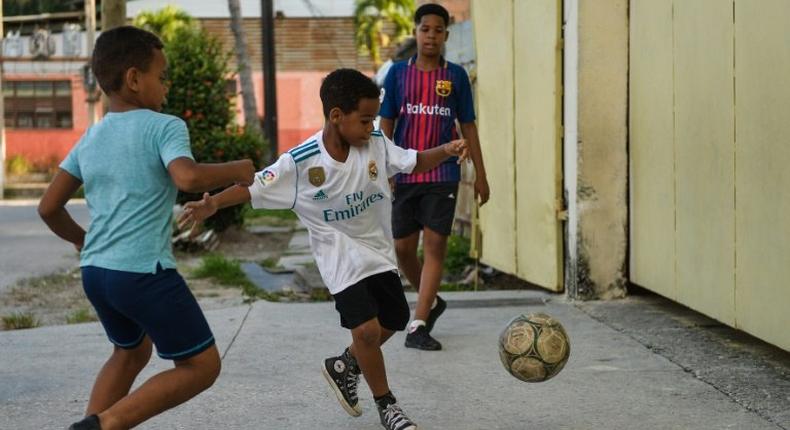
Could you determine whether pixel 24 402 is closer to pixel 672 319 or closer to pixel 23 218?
pixel 672 319

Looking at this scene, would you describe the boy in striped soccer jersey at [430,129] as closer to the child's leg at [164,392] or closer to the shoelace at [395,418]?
the shoelace at [395,418]

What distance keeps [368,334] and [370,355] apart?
8 centimetres

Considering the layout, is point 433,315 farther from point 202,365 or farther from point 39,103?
point 39,103

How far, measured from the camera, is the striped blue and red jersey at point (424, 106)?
692 cm

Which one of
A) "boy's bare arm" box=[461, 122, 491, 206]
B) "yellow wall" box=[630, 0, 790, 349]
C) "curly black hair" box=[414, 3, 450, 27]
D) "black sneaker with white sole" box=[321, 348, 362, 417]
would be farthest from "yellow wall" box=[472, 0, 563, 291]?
"black sneaker with white sole" box=[321, 348, 362, 417]

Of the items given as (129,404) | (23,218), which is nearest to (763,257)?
(129,404)

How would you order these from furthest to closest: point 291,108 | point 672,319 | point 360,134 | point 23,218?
point 291,108
point 23,218
point 672,319
point 360,134

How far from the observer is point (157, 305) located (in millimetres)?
4012

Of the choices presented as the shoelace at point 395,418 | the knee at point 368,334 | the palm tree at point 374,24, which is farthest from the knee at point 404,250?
the palm tree at point 374,24

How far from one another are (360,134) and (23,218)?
15080mm

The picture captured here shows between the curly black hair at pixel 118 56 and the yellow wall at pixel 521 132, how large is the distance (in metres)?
4.69

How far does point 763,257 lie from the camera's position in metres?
5.96

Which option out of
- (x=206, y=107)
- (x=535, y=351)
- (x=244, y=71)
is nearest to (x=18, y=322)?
(x=535, y=351)

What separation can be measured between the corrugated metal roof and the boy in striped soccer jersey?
34167mm
